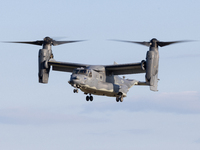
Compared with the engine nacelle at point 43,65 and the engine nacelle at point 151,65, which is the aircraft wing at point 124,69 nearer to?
the engine nacelle at point 151,65

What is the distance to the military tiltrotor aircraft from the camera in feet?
148

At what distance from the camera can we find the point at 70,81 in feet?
144

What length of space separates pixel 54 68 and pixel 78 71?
5829mm

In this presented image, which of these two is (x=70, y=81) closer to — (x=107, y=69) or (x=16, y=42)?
(x=107, y=69)

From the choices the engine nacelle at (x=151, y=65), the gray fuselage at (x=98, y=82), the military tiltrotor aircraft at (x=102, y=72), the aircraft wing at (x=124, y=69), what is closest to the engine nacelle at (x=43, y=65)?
the military tiltrotor aircraft at (x=102, y=72)

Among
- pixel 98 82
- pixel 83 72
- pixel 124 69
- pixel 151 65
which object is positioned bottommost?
pixel 98 82

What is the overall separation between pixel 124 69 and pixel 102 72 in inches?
78.3

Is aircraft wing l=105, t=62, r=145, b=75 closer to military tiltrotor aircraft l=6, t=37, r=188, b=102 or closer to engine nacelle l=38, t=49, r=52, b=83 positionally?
military tiltrotor aircraft l=6, t=37, r=188, b=102

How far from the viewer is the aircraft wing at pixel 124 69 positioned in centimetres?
4684

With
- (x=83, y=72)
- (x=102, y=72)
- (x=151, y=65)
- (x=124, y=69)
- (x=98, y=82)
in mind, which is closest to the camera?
(x=151, y=65)

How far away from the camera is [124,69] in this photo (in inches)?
1889

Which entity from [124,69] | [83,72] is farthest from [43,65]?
[124,69]

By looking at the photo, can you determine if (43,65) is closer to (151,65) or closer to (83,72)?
(83,72)

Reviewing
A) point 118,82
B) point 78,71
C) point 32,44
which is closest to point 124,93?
point 118,82
